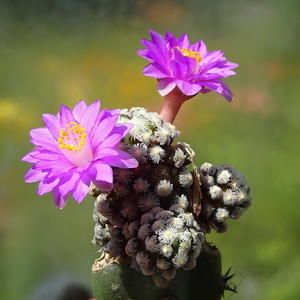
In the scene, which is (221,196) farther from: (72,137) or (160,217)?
(72,137)

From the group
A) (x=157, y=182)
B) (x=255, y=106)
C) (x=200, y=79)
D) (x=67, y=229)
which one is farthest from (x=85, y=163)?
(x=255, y=106)

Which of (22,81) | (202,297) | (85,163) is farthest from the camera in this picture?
(22,81)

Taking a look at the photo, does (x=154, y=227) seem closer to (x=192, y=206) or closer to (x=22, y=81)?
(x=192, y=206)

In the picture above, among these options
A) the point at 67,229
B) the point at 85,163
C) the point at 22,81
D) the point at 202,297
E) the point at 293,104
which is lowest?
the point at 202,297

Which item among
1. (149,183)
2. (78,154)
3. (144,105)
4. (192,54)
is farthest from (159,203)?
(144,105)

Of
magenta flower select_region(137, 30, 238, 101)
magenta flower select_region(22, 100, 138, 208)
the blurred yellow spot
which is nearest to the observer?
magenta flower select_region(22, 100, 138, 208)

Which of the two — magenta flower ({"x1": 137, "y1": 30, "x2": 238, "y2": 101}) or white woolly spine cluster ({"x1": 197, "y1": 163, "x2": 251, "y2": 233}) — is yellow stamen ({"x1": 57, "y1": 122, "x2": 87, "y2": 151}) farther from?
white woolly spine cluster ({"x1": 197, "y1": 163, "x2": 251, "y2": 233})

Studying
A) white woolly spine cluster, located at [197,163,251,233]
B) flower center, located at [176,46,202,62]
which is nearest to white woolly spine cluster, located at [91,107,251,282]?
white woolly spine cluster, located at [197,163,251,233]
